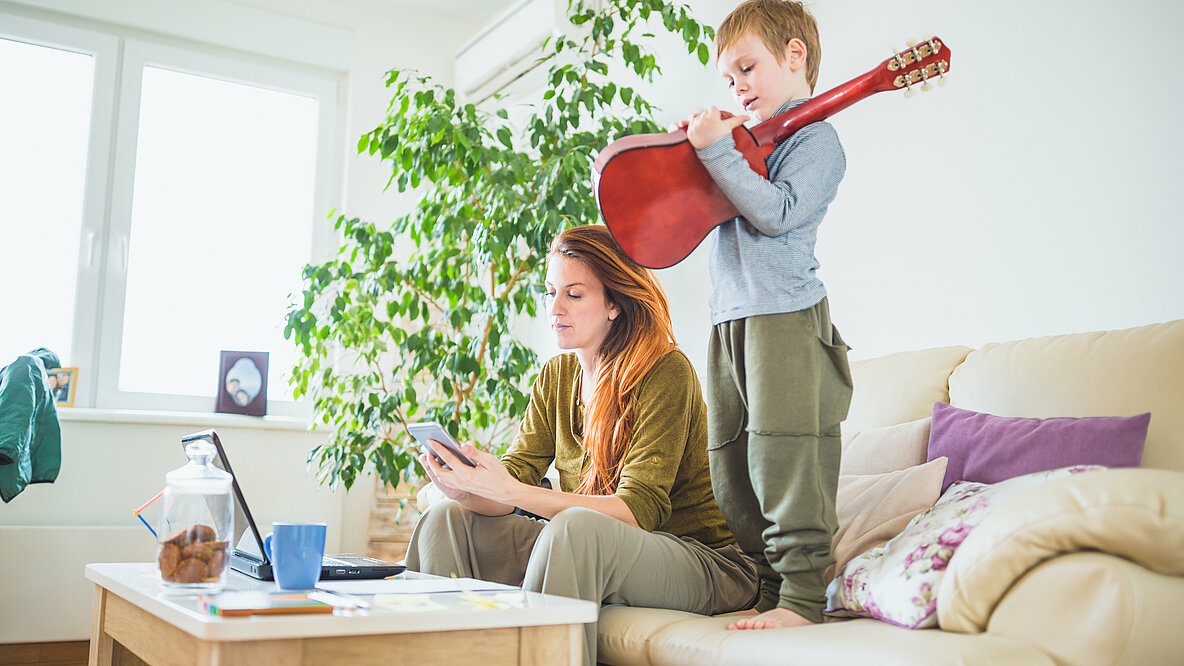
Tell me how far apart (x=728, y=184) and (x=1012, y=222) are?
91 centimetres

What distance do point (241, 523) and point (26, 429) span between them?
50.8 inches

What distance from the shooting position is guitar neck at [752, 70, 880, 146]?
141 cm

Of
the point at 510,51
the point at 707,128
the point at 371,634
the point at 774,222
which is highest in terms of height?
the point at 510,51

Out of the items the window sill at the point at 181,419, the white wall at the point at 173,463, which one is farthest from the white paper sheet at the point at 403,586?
the window sill at the point at 181,419

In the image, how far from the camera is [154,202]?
11.9 feet

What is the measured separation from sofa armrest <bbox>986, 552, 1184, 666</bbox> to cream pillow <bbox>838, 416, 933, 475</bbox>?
0.60m

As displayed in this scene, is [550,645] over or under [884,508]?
under

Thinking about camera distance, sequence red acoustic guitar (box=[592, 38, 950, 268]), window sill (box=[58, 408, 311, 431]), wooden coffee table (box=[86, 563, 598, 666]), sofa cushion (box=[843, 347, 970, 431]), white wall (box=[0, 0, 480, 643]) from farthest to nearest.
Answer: window sill (box=[58, 408, 311, 431]), white wall (box=[0, 0, 480, 643]), sofa cushion (box=[843, 347, 970, 431]), red acoustic guitar (box=[592, 38, 950, 268]), wooden coffee table (box=[86, 563, 598, 666])

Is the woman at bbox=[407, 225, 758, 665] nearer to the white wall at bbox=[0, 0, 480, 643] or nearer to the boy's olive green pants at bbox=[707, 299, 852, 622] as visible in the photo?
the boy's olive green pants at bbox=[707, 299, 852, 622]

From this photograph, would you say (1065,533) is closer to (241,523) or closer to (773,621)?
(773,621)

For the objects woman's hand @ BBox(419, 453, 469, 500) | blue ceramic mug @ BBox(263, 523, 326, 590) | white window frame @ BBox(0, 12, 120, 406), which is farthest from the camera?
white window frame @ BBox(0, 12, 120, 406)

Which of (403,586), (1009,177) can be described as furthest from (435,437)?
(1009,177)

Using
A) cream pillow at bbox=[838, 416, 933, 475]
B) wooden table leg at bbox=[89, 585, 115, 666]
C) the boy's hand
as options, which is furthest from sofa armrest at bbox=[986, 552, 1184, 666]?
wooden table leg at bbox=[89, 585, 115, 666]

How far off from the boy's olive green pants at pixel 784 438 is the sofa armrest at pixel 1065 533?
0.24 meters
